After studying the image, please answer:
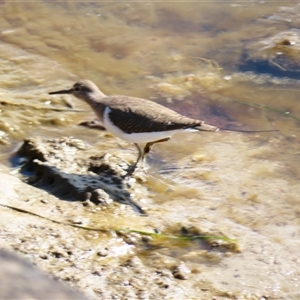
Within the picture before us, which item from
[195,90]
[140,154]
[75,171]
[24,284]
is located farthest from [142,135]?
[24,284]

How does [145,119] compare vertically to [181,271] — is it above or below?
above

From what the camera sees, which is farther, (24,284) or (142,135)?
(142,135)

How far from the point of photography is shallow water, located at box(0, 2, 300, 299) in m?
5.63

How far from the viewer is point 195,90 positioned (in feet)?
26.2

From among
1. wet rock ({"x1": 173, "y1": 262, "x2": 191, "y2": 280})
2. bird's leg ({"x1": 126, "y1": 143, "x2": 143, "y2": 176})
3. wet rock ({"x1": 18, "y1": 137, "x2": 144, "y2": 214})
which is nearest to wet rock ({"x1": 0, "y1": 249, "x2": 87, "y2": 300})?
wet rock ({"x1": 173, "y1": 262, "x2": 191, "y2": 280})

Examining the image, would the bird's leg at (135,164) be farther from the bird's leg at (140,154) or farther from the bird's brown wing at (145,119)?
the bird's brown wing at (145,119)

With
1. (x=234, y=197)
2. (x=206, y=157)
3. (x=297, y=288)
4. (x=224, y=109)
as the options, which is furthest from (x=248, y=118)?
(x=297, y=288)

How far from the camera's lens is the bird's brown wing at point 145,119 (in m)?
6.11

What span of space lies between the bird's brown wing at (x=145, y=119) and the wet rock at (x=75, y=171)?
33 centimetres

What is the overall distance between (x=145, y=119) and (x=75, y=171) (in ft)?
2.57

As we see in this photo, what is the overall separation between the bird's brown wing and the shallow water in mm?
468

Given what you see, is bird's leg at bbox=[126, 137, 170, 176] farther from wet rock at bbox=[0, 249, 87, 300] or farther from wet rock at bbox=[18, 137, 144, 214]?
wet rock at bbox=[0, 249, 87, 300]

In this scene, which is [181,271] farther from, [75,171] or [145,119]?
[145,119]

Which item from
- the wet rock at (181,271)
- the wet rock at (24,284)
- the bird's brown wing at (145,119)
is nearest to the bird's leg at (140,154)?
the bird's brown wing at (145,119)
